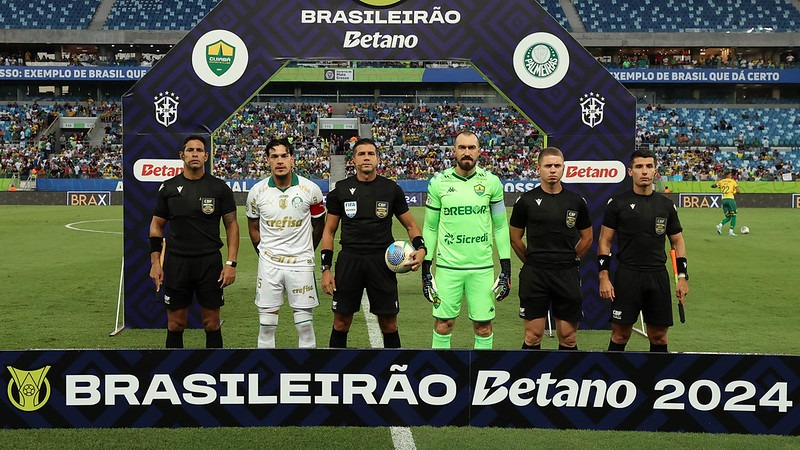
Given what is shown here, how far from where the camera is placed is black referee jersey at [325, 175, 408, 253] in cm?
702

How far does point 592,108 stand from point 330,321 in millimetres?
4510

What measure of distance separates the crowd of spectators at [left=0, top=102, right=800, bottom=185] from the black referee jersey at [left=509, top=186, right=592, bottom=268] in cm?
3565

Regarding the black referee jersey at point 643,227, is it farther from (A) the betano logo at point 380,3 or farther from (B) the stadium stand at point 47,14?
(B) the stadium stand at point 47,14

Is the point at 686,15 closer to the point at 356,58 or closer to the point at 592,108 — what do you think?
the point at 592,108

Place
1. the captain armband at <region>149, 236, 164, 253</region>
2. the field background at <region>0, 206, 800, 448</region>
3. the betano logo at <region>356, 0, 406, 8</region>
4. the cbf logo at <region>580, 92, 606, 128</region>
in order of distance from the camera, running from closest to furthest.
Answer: the field background at <region>0, 206, 800, 448</region> → the captain armband at <region>149, 236, 164, 253</region> → the betano logo at <region>356, 0, 406, 8</region> → the cbf logo at <region>580, 92, 606, 128</region>

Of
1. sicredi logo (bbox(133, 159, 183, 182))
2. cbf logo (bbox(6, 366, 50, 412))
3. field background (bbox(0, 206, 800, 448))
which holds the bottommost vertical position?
field background (bbox(0, 206, 800, 448))

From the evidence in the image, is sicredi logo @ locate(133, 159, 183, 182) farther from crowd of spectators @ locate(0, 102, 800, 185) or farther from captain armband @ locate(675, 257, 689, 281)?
crowd of spectators @ locate(0, 102, 800, 185)

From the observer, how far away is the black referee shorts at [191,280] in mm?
7203

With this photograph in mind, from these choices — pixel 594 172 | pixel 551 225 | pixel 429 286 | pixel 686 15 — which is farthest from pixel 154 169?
pixel 686 15

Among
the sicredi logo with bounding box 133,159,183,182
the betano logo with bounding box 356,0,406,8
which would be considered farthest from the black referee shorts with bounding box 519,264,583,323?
the sicredi logo with bounding box 133,159,183,182

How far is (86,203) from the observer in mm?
37906

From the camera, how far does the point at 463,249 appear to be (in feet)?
22.6

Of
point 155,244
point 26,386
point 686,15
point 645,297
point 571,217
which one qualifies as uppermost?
point 686,15

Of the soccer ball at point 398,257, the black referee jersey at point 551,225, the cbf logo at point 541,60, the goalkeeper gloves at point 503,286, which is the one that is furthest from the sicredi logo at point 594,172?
the soccer ball at point 398,257
